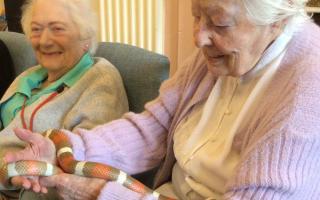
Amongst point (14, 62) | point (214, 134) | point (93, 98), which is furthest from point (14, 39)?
point (214, 134)

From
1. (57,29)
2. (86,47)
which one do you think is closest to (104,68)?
(86,47)

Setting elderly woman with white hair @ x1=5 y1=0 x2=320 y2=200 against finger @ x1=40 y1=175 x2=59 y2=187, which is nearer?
elderly woman with white hair @ x1=5 y1=0 x2=320 y2=200

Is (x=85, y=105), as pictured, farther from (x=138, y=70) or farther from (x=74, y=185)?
(x=74, y=185)

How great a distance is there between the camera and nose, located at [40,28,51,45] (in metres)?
1.79

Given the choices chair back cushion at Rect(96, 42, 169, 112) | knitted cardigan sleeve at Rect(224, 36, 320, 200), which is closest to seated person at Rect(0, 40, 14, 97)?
chair back cushion at Rect(96, 42, 169, 112)

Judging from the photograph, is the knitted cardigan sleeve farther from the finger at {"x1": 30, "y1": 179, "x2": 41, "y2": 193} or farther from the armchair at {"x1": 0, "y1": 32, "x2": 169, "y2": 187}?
the armchair at {"x1": 0, "y1": 32, "x2": 169, "y2": 187}

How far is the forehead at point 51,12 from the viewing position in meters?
1.77

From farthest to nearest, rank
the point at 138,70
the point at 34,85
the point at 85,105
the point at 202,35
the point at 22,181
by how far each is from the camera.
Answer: the point at 34,85 < the point at 138,70 < the point at 85,105 < the point at 22,181 < the point at 202,35

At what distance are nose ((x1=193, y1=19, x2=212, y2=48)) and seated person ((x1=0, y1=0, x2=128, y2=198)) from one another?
652 millimetres

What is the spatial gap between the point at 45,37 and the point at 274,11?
1064 mm

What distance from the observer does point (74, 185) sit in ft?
3.97

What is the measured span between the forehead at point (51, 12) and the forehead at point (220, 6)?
34.3 inches

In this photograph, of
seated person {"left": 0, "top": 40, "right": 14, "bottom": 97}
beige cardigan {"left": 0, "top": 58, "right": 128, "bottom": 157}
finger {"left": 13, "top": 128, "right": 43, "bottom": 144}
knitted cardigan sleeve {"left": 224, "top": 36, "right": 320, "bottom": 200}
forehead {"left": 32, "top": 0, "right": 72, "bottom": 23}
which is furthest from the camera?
seated person {"left": 0, "top": 40, "right": 14, "bottom": 97}

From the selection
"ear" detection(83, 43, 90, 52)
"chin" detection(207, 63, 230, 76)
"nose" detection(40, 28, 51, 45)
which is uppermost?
"chin" detection(207, 63, 230, 76)
